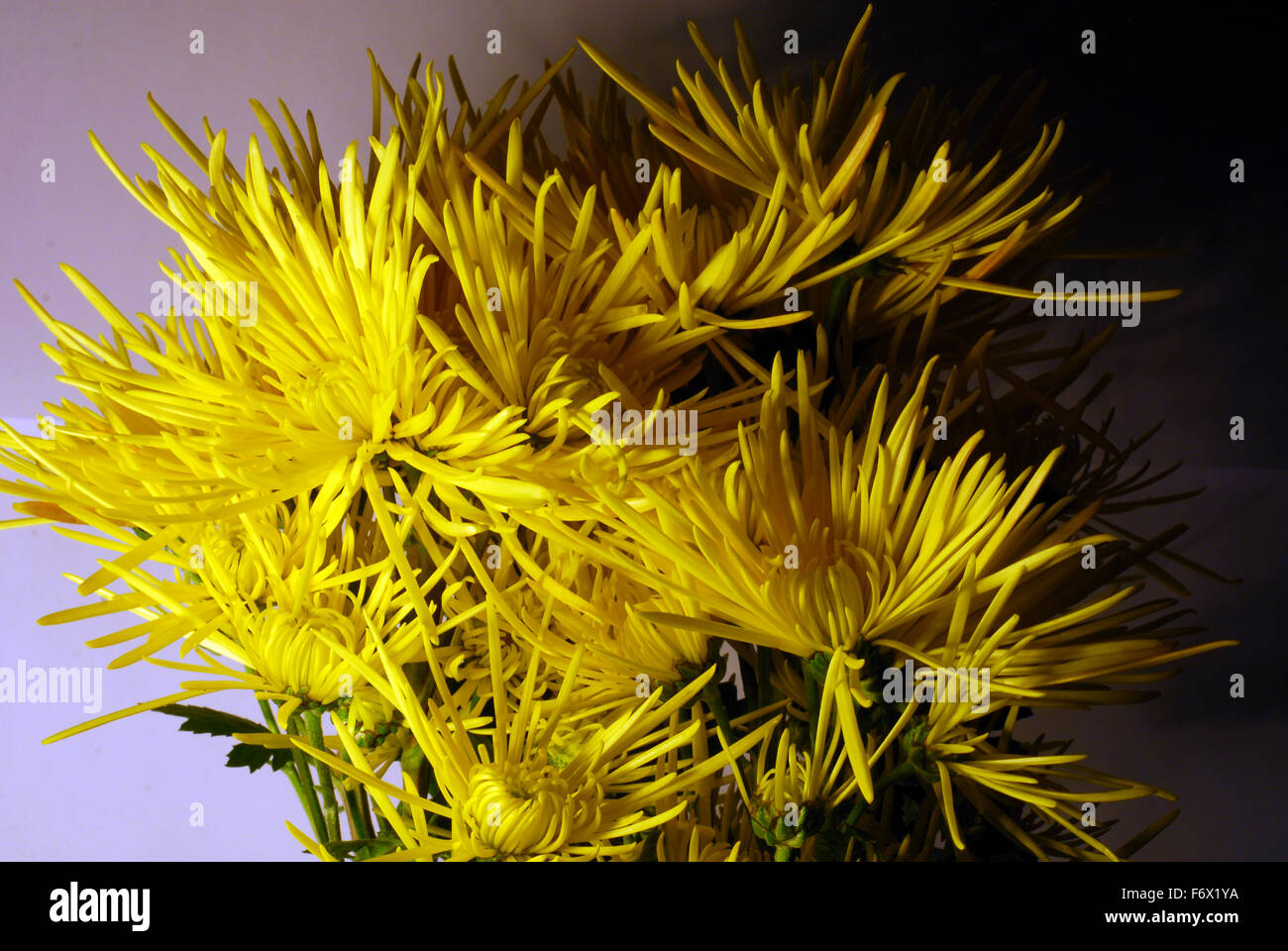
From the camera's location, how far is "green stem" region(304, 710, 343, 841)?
11.5 inches

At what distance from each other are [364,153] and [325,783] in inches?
9.6

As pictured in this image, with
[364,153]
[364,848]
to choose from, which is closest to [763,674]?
[364,848]

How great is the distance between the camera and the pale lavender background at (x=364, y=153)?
0.36 meters

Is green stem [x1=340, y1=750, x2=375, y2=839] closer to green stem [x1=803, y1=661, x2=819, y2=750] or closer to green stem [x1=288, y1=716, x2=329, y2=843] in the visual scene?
green stem [x1=288, y1=716, x2=329, y2=843]

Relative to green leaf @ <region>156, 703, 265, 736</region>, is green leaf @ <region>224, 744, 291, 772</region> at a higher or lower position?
lower

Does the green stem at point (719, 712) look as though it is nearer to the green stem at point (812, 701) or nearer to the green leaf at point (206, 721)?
the green stem at point (812, 701)

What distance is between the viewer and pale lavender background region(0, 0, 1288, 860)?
0.36 meters

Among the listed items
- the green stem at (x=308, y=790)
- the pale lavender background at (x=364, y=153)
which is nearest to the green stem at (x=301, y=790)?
the green stem at (x=308, y=790)

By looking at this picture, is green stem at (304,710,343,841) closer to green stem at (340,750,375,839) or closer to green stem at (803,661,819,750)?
green stem at (340,750,375,839)

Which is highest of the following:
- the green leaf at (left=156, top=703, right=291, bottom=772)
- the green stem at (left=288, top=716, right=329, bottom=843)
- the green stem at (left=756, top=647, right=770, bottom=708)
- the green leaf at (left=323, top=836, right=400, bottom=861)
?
the green stem at (left=756, top=647, right=770, bottom=708)

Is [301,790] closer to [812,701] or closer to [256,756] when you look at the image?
[256,756]

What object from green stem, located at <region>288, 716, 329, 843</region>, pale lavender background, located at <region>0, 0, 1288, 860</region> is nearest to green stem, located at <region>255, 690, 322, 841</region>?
green stem, located at <region>288, 716, 329, 843</region>

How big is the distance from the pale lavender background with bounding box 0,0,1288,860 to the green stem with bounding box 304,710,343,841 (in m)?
0.12
